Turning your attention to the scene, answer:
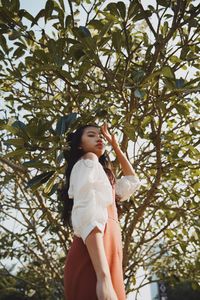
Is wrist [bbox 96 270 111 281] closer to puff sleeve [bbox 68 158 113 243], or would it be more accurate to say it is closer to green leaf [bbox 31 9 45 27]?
puff sleeve [bbox 68 158 113 243]

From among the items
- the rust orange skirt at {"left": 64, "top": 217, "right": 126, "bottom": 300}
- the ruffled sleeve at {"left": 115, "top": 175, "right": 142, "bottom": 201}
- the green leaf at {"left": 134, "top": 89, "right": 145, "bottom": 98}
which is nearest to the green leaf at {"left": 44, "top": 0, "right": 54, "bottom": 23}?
the green leaf at {"left": 134, "top": 89, "right": 145, "bottom": 98}

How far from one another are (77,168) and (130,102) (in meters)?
0.88

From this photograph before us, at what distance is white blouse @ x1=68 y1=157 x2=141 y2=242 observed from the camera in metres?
1.16

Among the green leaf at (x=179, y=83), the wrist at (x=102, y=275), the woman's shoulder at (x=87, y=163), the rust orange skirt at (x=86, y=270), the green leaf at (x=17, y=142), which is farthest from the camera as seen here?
the green leaf at (x=179, y=83)

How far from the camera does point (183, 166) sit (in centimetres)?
239

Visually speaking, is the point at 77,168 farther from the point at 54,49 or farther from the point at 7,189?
the point at 7,189

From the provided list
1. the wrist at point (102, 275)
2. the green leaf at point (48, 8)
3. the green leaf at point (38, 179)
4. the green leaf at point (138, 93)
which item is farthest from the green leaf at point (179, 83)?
the wrist at point (102, 275)


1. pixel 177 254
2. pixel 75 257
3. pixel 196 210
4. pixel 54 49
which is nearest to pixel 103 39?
pixel 54 49

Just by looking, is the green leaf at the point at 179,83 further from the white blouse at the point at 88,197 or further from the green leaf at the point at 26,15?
the green leaf at the point at 26,15

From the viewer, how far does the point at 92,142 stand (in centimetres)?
157

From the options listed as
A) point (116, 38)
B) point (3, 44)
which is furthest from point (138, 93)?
point (3, 44)

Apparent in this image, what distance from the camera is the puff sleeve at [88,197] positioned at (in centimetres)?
116

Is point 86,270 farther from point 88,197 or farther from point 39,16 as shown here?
point 39,16

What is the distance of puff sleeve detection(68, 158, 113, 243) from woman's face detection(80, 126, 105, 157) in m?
0.17
